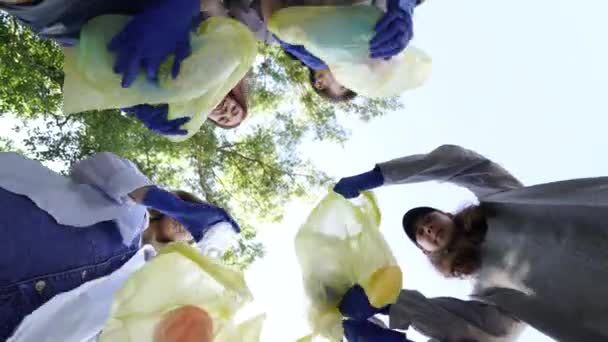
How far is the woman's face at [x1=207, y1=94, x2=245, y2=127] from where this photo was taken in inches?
75.9

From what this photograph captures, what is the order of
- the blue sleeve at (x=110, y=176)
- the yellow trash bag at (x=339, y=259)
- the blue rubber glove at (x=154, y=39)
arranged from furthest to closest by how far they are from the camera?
Answer: 1. the yellow trash bag at (x=339, y=259)
2. the blue sleeve at (x=110, y=176)
3. the blue rubber glove at (x=154, y=39)

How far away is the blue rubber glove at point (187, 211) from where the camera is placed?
164cm

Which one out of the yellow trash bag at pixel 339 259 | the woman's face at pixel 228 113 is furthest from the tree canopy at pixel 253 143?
the yellow trash bag at pixel 339 259

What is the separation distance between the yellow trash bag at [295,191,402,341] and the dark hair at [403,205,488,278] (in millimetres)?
254

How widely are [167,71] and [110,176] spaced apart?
34cm

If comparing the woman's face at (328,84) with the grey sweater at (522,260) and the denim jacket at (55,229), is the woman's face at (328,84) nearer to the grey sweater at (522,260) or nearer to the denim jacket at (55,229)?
the grey sweater at (522,260)

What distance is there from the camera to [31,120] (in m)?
4.30

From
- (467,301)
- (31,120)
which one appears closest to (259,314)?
(467,301)

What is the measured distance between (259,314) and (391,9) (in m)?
0.84

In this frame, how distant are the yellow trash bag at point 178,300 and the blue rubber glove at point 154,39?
1.45 feet

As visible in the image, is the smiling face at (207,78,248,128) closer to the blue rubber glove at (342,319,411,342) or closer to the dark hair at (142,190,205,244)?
the dark hair at (142,190,205,244)

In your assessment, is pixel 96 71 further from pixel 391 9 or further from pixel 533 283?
pixel 533 283

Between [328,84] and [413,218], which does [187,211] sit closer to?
[328,84]

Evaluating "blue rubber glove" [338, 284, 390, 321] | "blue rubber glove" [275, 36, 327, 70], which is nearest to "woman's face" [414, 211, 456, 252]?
"blue rubber glove" [338, 284, 390, 321]
